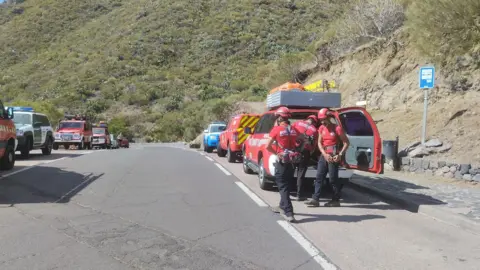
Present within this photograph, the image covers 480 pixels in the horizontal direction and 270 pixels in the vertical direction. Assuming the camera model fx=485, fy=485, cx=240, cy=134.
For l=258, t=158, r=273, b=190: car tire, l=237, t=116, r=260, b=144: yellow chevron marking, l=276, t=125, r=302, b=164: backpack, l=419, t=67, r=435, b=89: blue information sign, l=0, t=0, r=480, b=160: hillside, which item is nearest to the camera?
l=276, t=125, r=302, b=164: backpack

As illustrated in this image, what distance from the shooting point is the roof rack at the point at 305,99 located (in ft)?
A: 39.9

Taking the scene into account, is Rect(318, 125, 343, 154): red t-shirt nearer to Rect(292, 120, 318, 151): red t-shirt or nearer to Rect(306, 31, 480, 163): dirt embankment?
Rect(292, 120, 318, 151): red t-shirt

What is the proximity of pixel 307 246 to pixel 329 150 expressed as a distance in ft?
9.67

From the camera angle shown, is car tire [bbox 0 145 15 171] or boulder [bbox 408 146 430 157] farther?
car tire [bbox 0 145 15 171]

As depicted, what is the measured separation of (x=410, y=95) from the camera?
65.3 feet

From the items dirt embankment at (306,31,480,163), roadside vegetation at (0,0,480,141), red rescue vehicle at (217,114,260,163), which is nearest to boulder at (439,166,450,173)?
dirt embankment at (306,31,480,163)

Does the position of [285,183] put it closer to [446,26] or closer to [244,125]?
[446,26]

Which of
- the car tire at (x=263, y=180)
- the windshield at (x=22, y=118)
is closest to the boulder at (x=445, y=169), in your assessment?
the car tire at (x=263, y=180)

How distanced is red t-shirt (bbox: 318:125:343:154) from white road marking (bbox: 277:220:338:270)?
73.7 inches

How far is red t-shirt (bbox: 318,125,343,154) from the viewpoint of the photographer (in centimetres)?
895

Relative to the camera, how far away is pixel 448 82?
58.6 feet

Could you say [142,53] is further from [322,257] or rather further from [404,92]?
[322,257]

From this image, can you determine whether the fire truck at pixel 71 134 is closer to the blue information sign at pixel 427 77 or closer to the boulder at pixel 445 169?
the blue information sign at pixel 427 77

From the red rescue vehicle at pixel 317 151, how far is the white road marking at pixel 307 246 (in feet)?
3.93
